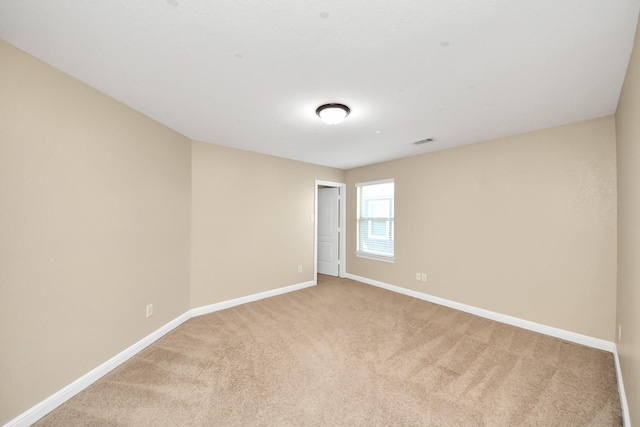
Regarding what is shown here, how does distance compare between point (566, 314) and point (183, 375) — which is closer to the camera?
point (183, 375)

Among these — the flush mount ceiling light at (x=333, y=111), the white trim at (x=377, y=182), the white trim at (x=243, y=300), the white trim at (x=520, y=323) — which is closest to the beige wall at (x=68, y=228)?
the white trim at (x=243, y=300)

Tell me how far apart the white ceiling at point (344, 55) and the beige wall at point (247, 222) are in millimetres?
1107

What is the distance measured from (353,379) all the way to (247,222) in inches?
106

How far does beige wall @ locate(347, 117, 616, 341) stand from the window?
0.38 metres

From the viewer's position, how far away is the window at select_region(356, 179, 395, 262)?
4.75 metres

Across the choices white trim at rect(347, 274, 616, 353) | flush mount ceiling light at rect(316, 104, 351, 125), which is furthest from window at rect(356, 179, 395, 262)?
flush mount ceiling light at rect(316, 104, 351, 125)

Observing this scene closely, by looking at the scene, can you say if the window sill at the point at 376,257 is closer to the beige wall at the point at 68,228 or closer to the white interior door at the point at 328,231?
the white interior door at the point at 328,231

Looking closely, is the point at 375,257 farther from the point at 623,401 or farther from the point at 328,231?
the point at 623,401

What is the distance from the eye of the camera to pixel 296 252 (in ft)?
15.4

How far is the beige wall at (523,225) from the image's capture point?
103 inches

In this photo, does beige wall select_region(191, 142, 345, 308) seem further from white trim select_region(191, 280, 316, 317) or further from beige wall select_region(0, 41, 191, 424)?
beige wall select_region(0, 41, 191, 424)

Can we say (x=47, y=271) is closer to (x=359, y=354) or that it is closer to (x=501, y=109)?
(x=359, y=354)

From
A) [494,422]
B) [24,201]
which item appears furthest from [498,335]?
[24,201]

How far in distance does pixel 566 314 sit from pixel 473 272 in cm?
100
